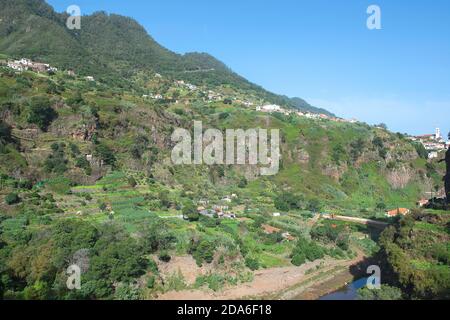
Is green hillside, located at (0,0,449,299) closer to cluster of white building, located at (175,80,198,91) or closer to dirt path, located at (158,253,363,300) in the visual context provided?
dirt path, located at (158,253,363,300)

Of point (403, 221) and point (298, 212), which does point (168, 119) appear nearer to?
point (298, 212)

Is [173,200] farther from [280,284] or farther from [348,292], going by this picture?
[348,292]

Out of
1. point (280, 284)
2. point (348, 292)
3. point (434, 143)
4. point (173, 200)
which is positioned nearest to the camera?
point (280, 284)

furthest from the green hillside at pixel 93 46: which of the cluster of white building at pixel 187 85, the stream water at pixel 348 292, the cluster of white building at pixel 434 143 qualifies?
the stream water at pixel 348 292

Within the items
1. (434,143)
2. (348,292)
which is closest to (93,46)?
(434,143)

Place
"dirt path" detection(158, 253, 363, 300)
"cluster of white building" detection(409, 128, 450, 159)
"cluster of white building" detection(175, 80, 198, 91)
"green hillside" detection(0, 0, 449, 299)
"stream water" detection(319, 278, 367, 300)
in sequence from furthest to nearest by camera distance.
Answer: "cluster of white building" detection(175, 80, 198, 91)
"cluster of white building" detection(409, 128, 450, 159)
"stream water" detection(319, 278, 367, 300)
"dirt path" detection(158, 253, 363, 300)
"green hillside" detection(0, 0, 449, 299)

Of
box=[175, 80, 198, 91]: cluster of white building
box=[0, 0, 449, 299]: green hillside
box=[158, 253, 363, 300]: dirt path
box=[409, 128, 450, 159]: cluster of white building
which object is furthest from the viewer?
box=[175, 80, 198, 91]: cluster of white building

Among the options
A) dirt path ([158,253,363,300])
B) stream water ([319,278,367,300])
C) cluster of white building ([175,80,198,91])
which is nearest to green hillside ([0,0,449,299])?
dirt path ([158,253,363,300])

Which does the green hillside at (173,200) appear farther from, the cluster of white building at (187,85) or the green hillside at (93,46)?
the cluster of white building at (187,85)

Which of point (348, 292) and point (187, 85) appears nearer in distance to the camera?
point (348, 292)

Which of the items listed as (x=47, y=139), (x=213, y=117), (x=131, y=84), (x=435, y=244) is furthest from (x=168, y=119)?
(x=435, y=244)
